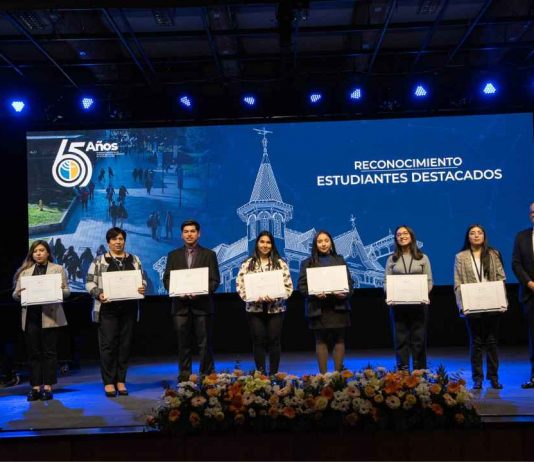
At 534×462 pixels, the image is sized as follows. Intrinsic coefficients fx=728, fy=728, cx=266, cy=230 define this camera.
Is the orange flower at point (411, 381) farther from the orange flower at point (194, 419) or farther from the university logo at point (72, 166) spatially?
the university logo at point (72, 166)

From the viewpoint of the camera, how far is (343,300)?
6086 millimetres

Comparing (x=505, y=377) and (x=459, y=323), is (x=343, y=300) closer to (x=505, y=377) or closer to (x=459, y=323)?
(x=505, y=377)

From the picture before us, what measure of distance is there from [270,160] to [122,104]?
2064mm

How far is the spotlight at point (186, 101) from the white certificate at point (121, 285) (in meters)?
3.76

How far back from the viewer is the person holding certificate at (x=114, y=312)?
6203 millimetres

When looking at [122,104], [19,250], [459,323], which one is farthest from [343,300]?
[19,250]

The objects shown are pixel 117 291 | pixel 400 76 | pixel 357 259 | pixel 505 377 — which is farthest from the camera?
pixel 400 76

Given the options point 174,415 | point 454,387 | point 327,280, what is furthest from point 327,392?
point 327,280

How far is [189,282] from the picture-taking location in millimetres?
6148

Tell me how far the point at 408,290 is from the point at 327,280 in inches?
26.7

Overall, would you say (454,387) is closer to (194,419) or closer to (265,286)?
(194,419)

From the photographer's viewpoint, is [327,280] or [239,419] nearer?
[239,419]

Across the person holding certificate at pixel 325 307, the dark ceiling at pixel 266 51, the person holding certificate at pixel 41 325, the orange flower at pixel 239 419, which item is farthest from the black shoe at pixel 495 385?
the dark ceiling at pixel 266 51

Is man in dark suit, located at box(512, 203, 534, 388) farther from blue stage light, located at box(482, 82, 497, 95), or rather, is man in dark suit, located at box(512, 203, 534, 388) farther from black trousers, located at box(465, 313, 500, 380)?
blue stage light, located at box(482, 82, 497, 95)
